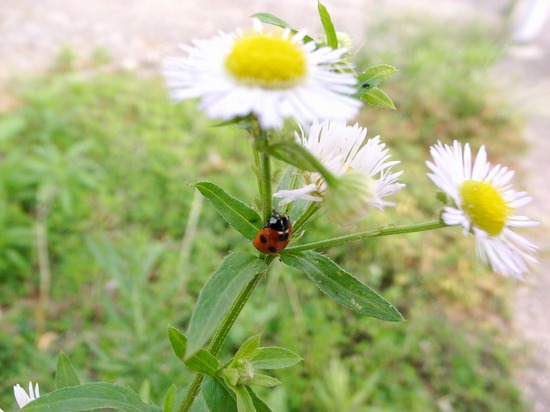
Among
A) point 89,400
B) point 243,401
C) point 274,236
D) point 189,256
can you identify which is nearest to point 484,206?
point 274,236

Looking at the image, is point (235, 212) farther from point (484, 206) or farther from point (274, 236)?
point (484, 206)

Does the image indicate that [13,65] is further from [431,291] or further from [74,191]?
[431,291]

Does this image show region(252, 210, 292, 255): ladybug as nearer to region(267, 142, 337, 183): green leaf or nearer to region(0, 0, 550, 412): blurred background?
region(267, 142, 337, 183): green leaf

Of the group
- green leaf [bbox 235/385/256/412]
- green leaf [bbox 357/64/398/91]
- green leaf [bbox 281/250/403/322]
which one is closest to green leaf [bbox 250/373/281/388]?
green leaf [bbox 235/385/256/412]

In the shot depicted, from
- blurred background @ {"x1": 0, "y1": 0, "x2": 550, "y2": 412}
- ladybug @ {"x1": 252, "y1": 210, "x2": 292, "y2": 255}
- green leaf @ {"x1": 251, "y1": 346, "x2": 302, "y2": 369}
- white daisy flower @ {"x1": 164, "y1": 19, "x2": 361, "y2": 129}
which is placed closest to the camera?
white daisy flower @ {"x1": 164, "y1": 19, "x2": 361, "y2": 129}

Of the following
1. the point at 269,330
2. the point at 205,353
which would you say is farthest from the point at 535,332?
the point at 205,353
